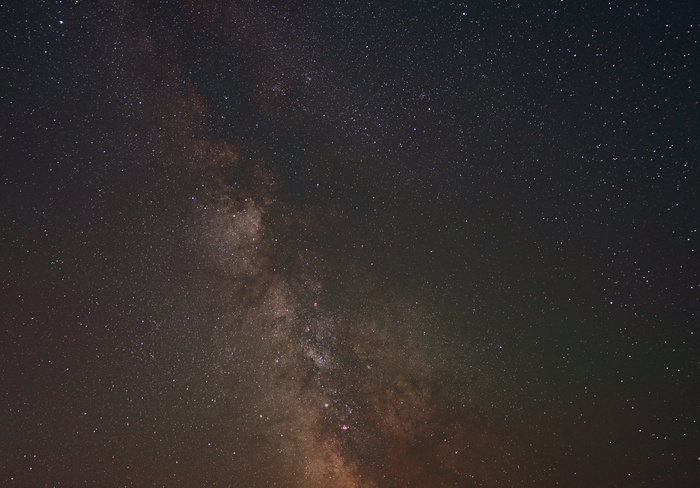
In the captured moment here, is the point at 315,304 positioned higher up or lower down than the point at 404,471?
higher up

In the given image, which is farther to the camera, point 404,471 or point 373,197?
point 404,471

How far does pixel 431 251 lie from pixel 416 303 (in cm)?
53

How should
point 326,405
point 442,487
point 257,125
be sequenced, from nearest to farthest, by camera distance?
1. point 257,125
2. point 326,405
3. point 442,487

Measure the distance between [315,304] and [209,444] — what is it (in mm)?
1634

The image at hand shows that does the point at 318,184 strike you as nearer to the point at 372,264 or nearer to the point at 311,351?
the point at 372,264

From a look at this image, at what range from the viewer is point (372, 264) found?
3.16m

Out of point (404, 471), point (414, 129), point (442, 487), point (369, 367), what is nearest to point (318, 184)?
point (414, 129)

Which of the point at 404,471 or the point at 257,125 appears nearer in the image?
the point at 257,125

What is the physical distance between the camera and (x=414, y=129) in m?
2.98

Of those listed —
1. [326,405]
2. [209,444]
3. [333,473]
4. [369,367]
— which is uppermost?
[369,367]

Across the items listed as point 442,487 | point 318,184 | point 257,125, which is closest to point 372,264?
point 318,184

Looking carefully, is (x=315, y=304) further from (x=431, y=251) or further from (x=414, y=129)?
(x=414, y=129)

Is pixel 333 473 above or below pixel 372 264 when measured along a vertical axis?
below

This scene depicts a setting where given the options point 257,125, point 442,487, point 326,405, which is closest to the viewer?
point 257,125
